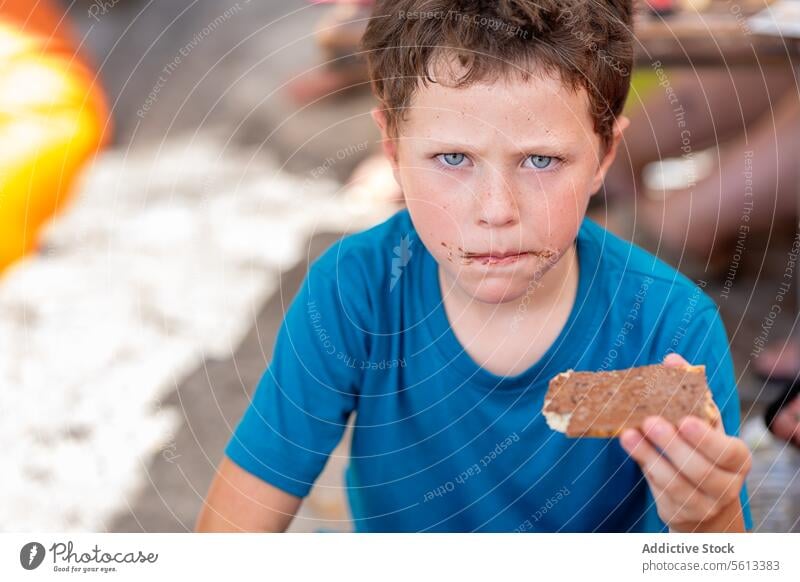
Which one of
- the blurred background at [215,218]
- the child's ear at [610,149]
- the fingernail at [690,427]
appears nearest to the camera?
the fingernail at [690,427]

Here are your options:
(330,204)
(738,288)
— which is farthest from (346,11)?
(738,288)

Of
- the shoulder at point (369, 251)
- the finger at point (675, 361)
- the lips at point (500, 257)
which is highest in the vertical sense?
the shoulder at point (369, 251)

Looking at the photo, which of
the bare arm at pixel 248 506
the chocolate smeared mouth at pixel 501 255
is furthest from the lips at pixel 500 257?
the bare arm at pixel 248 506

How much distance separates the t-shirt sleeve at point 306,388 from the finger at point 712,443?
250mm

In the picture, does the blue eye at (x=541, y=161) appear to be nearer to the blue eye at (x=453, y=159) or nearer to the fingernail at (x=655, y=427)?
the blue eye at (x=453, y=159)

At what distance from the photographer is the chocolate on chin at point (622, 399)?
638mm

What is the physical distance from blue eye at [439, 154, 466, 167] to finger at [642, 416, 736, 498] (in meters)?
0.21

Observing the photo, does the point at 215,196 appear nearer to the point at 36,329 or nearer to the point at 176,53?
the point at 36,329

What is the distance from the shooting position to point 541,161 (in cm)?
65

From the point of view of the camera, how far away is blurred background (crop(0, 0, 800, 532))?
1071mm

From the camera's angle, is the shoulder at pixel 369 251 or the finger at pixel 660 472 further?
the shoulder at pixel 369 251

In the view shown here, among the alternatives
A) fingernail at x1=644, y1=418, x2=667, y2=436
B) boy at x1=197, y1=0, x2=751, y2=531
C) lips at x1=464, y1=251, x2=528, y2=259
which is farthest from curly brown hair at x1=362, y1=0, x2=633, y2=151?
fingernail at x1=644, y1=418, x2=667, y2=436
